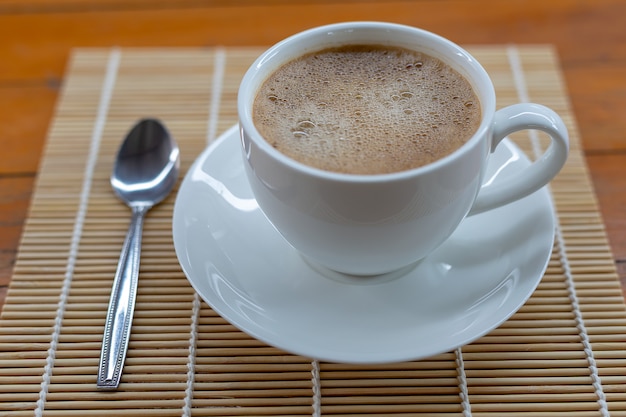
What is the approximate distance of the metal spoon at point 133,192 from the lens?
3.03ft

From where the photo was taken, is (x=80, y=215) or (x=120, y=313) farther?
(x=80, y=215)

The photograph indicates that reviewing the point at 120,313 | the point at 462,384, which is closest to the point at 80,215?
the point at 120,313

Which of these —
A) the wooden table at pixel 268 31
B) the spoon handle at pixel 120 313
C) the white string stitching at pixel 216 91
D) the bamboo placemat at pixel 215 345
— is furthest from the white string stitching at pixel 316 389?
the wooden table at pixel 268 31

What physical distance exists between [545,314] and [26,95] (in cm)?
107

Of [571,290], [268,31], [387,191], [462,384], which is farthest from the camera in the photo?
[268,31]

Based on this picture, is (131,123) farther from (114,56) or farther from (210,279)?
(210,279)

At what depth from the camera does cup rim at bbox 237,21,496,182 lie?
77cm

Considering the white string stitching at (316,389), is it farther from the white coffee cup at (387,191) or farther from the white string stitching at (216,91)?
the white string stitching at (216,91)

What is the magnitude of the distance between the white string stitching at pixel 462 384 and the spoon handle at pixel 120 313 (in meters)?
0.43

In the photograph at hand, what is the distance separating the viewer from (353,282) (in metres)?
0.92

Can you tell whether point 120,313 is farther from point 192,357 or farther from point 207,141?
point 207,141

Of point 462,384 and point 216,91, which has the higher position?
point 216,91

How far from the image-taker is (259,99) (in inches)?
36.8

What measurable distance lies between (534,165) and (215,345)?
49 centimetres
